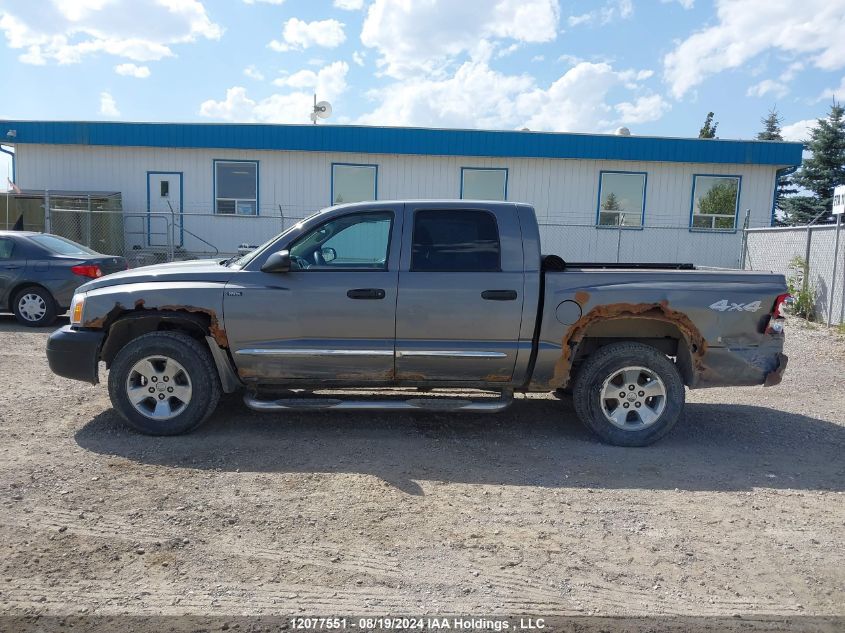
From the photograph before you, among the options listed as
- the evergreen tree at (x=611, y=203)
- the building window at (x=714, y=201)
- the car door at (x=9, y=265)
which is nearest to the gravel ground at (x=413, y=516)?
the car door at (x=9, y=265)

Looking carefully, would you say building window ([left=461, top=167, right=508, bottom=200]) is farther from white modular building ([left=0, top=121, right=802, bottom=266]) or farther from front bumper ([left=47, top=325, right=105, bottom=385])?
front bumper ([left=47, top=325, right=105, bottom=385])

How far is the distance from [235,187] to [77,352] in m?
14.1

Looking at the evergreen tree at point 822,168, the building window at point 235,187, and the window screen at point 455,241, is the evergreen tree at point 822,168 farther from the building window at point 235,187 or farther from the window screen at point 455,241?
the window screen at point 455,241

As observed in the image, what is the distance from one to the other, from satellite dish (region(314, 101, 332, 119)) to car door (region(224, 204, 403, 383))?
54.5 ft

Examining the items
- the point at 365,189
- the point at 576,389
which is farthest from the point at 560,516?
the point at 365,189

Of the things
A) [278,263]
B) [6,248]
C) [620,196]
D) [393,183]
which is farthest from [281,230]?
[278,263]

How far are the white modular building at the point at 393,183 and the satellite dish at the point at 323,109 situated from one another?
3120 millimetres

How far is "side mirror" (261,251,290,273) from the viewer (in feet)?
16.0

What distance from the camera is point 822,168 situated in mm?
30188

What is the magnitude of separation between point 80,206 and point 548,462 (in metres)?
16.8

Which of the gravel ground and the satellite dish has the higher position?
the satellite dish

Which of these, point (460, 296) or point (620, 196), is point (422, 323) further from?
point (620, 196)

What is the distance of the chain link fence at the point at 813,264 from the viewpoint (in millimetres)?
11391

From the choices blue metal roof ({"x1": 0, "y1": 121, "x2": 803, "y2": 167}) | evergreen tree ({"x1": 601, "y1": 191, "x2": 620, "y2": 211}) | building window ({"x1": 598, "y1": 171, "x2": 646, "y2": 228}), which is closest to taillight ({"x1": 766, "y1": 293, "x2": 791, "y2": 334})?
blue metal roof ({"x1": 0, "y1": 121, "x2": 803, "y2": 167})
